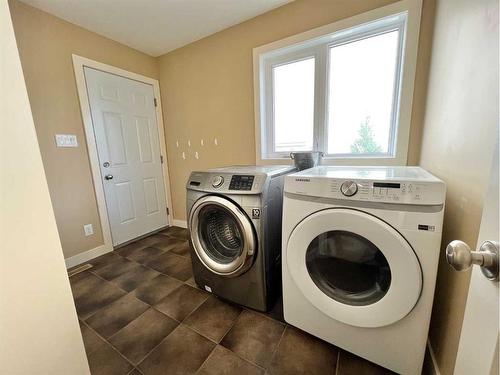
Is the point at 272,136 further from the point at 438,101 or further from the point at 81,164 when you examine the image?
the point at 81,164

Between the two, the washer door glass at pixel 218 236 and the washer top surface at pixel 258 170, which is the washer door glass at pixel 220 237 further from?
the washer top surface at pixel 258 170

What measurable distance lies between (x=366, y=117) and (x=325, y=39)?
72 centimetres

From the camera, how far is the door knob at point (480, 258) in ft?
1.04

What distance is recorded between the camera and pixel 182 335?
120 centimetres

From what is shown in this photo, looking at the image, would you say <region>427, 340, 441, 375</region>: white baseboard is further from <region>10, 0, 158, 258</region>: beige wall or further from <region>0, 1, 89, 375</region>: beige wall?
<region>10, 0, 158, 258</region>: beige wall

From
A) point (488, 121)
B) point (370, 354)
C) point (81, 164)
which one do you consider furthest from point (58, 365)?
point (81, 164)

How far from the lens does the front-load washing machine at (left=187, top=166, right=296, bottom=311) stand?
45.9 inches

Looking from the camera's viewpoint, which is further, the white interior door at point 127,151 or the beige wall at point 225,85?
the white interior door at point 127,151

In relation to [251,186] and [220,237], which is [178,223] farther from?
[251,186]

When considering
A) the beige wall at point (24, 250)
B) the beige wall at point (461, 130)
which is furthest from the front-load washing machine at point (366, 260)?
the beige wall at point (24, 250)

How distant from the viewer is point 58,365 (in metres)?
0.68

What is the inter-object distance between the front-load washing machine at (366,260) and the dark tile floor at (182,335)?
0.13 metres

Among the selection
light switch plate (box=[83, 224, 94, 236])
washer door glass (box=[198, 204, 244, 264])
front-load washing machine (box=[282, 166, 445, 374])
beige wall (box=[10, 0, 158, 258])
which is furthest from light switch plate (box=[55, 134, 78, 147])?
front-load washing machine (box=[282, 166, 445, 374])

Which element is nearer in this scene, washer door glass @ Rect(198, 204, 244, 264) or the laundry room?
the laundry room
